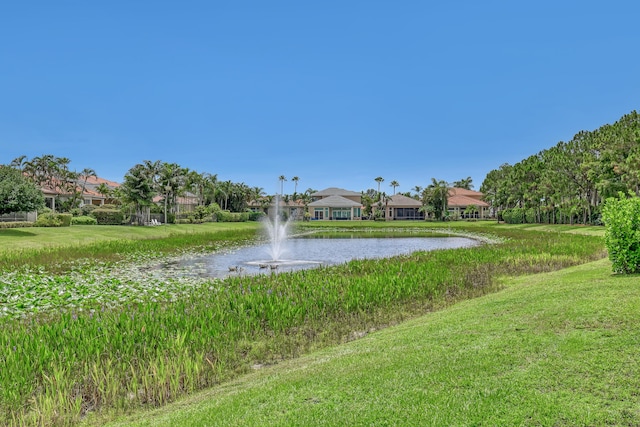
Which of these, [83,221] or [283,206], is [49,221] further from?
[283,206]

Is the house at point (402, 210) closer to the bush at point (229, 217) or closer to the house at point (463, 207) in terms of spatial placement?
the house at point (463, 207)

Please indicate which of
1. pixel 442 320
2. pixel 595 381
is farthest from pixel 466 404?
pixel 442 320

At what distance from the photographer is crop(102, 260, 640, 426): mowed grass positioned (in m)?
4.64

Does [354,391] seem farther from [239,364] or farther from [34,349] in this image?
[34,349]

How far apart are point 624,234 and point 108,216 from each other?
191 ft

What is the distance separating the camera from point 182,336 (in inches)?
303

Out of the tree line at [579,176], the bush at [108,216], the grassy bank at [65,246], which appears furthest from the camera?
the bush at [108,216]

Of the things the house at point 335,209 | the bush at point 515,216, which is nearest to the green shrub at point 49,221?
the bush at point 515,216

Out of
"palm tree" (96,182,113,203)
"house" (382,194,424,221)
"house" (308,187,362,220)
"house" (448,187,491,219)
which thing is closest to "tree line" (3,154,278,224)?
"palm tree" (96,182,113,203)

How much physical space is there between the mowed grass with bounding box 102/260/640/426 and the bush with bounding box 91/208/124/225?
187 feet

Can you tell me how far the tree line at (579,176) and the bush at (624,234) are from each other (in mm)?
21286

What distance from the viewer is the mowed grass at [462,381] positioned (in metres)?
4.64

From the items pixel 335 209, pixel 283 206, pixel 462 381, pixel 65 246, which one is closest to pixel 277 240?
pixel 65 246

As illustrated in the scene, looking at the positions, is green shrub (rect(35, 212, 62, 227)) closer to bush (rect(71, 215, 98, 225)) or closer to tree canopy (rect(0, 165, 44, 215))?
tree canopy (rect(0, 165, 44, 215))
